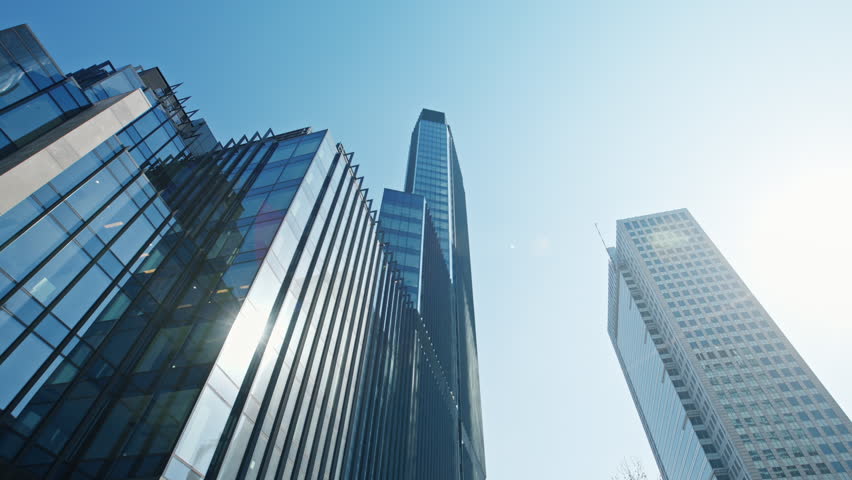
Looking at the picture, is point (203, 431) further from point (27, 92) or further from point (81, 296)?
point (27, 92)

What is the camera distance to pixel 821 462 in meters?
84.9

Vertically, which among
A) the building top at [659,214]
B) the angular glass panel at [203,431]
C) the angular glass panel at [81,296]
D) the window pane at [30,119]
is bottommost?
the angular glass panel at [203,431]

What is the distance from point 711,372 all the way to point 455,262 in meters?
64.0

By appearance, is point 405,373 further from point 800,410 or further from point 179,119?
point 800,410

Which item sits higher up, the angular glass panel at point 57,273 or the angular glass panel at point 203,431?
the angular glass panel at point 57,273

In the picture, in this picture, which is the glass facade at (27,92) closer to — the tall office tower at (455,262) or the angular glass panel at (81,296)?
the angular glass panel at (81,296)

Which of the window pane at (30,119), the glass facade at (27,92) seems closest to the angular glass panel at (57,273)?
the glass facade at (27,92)

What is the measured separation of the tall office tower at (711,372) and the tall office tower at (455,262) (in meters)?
48.1

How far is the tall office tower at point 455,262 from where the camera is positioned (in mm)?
88812

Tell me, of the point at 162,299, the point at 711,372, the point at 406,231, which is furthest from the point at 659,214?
the point at 162,299

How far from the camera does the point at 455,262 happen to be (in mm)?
126250

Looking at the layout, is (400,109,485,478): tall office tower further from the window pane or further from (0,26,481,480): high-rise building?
the window pane

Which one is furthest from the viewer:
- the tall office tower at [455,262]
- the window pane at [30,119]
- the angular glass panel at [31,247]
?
the tall office tower at [455,262]

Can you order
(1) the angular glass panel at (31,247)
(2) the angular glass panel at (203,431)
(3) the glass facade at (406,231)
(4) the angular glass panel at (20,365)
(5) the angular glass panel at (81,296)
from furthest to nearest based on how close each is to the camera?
(3) the glass facade at (406,231), (5) the angular glass panel at (81,296), (2) the angular glass panel at (203,431), (1) the angular glass panel at (31,247), (4) the angular glass panel at (20,365)
